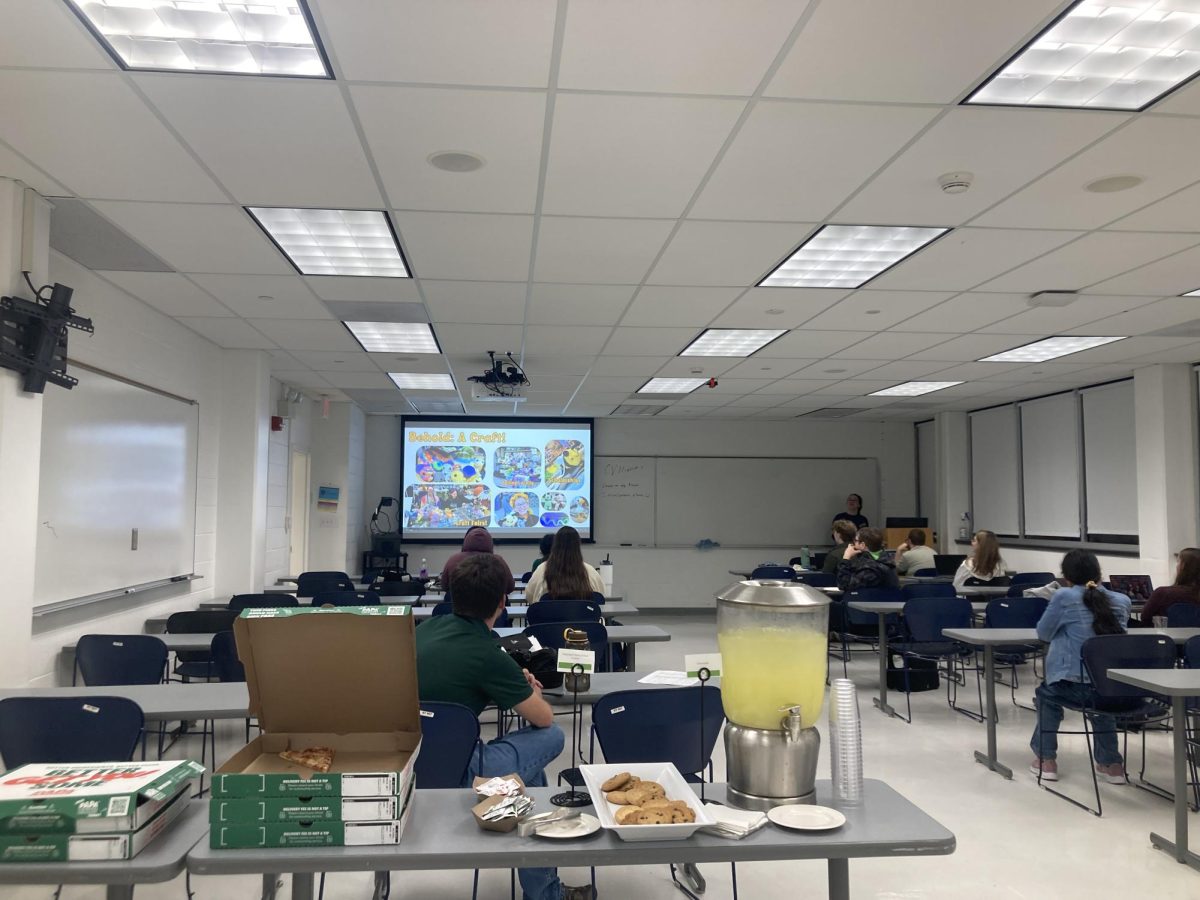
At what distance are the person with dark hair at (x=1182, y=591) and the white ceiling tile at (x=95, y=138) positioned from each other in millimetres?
6362

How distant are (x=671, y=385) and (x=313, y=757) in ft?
25.3

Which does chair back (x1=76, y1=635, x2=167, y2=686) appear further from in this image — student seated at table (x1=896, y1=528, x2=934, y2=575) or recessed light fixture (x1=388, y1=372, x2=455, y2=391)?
student seated at table (x1=896, y1=528, x2=934, y2=575)

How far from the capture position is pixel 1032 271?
4957 millimetres

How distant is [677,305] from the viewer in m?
5.73

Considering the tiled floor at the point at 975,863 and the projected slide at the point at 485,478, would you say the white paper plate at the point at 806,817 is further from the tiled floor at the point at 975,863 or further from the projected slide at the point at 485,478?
the projected slide at the point at 485,478

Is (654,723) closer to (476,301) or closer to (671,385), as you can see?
(476,301)

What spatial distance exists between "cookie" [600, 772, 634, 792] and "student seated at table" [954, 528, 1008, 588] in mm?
6440

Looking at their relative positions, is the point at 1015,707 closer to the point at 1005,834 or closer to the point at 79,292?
the point at 1005,834

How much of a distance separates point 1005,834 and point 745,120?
11.1 feet

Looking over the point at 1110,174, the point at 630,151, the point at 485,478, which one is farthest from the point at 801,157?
the point at 485,478

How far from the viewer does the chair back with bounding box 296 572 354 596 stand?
24.3 ft

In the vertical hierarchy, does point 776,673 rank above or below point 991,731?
above

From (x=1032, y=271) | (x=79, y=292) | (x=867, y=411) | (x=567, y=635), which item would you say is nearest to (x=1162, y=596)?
(x=1032, y=271)

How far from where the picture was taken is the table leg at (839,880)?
1896 mm
